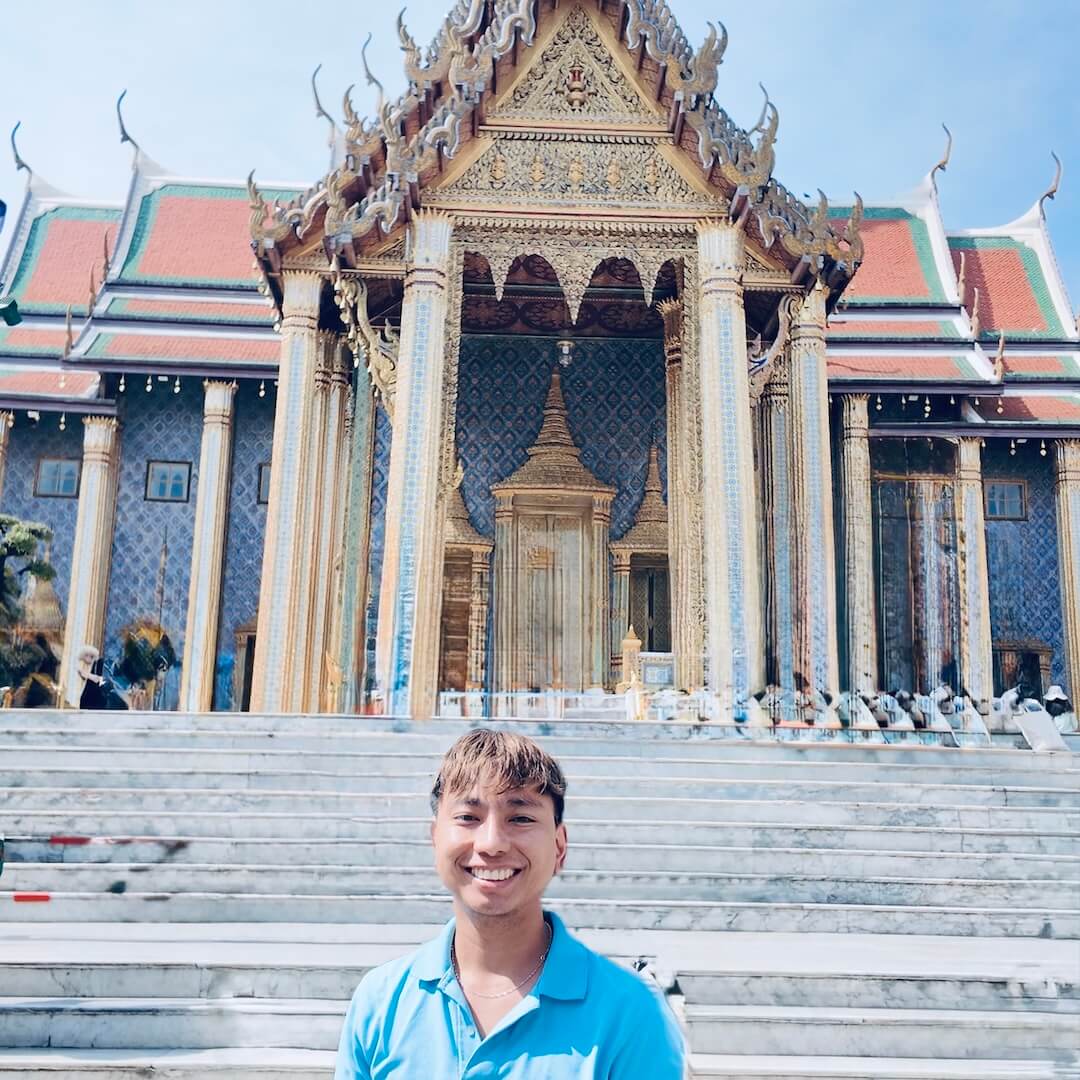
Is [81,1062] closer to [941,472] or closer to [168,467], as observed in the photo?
[168,467]

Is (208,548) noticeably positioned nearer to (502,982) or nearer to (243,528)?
(243,528)

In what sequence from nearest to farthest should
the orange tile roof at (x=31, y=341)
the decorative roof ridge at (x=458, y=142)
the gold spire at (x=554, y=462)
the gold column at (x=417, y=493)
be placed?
the gold column at (x=417, y=493)
the decorative roof ridge at (x=458, y=142)
the gold spire at (x=554, y=462)
the orange tile roof at (x=31, y=341)

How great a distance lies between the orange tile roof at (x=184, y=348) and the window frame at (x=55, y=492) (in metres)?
1.29

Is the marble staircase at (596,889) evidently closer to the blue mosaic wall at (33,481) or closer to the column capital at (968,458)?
the blue mosaic wall at (33,481)

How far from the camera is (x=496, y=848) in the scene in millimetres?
1673

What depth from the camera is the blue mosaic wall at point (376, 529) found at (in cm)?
1212

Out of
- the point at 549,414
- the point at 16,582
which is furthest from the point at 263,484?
the point at 549,414

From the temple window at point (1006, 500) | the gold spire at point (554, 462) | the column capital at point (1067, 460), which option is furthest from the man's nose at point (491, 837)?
the column capital at point (1067, 460)

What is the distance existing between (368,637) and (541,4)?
5.77m

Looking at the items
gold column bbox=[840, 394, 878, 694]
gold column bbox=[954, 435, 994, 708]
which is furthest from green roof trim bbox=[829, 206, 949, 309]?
gold column bbox=[954, 435, 994, 708]

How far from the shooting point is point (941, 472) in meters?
14.3

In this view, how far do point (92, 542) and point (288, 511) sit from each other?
15.1ft

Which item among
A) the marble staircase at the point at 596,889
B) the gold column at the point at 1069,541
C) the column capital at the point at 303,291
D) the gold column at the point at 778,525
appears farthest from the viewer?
the gold column at the point at 1069,541

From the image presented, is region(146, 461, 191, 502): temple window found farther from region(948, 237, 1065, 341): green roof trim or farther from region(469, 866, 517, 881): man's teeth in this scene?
region(469, 866, 517, 881): man's teeth
